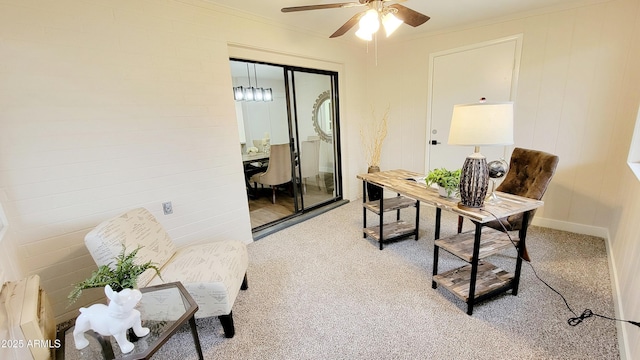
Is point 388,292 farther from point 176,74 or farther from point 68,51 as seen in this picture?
point 68,51

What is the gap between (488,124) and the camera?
1.55 m

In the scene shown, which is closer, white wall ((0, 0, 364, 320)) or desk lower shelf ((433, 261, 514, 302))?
white wall ((0, 0, 364, 320))

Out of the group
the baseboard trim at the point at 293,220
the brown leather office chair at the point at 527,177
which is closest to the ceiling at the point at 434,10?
the brown leather office chair at the point at 527,177

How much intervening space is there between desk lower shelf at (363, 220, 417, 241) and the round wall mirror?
5.57 ft

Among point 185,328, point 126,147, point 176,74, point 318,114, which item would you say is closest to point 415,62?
point 318,114

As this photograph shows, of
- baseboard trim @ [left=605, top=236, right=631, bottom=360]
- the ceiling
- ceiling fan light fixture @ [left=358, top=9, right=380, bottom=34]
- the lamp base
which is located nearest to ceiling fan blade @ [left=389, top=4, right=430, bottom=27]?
ceiling fan light fixture @ [left=358, top=9, right=380, bottom=34]

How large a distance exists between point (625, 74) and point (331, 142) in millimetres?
3106

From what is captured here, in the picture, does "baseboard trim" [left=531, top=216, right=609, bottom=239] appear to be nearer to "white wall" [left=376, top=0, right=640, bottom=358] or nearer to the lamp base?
"white wall" [left=376, top=0, right=640, bottom=358]

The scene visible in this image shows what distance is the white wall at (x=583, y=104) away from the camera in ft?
7.78

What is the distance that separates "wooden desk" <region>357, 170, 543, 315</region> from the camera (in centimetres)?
164

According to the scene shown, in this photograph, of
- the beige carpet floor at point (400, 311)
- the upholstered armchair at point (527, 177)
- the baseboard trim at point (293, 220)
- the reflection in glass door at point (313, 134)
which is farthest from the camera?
the reflection in glass door at point (313, 134)

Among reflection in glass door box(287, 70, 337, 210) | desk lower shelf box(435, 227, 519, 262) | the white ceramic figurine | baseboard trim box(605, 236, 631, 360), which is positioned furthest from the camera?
reflection in glass door box(287, 70, 337, 210)

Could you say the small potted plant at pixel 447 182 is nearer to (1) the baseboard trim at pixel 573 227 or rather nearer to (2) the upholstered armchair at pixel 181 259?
(2) the upholstered armchair at pixel 181 259

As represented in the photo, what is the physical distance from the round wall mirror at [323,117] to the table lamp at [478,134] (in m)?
2.40
